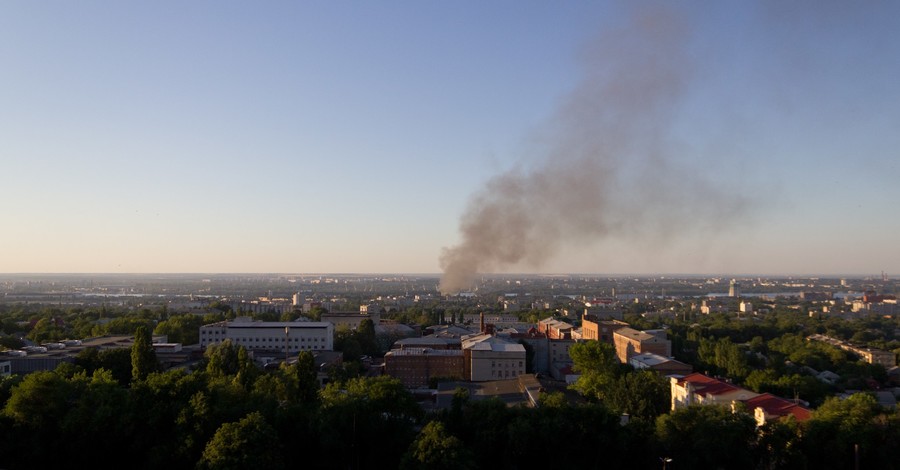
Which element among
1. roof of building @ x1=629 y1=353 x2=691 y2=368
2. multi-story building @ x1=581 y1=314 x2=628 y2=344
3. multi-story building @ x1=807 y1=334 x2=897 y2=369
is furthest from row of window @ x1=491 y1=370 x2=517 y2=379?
multi-story building @ x1=807 y1=334 x2=897 y2=369

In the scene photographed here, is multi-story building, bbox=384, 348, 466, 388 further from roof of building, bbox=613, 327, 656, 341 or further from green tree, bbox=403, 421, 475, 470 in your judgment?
green tree, bbox=403, 421, 475, 470

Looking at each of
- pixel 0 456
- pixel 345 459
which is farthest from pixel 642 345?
pixel 0 456

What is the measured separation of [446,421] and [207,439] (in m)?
3.85

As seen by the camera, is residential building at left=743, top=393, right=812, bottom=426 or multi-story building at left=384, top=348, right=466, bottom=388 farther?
multi-story building at left=384, top=348, right=466, bottom=388

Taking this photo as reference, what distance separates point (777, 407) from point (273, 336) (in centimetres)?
2308

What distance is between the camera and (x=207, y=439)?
11047mm

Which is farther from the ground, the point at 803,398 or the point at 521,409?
the point at 521,409

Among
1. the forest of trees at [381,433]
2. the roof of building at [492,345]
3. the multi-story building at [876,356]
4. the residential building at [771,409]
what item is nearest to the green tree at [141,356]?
the forest of trees at [381,433]

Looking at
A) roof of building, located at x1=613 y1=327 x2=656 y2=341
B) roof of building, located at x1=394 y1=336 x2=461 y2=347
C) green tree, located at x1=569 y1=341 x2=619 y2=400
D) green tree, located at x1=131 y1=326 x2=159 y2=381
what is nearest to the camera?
green tree, located at x1=131 y1=326 x2=159 y2=381

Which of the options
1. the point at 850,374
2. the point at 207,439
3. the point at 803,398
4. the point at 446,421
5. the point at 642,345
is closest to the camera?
the point at 207,439

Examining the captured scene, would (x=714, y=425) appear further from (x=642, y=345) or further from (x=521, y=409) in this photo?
(x=642, y=345)

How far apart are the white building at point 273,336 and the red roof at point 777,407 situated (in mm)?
20378

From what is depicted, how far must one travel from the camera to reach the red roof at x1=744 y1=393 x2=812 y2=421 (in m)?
13.4

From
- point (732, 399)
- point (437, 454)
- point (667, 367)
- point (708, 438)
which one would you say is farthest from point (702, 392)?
point (437, 454)
